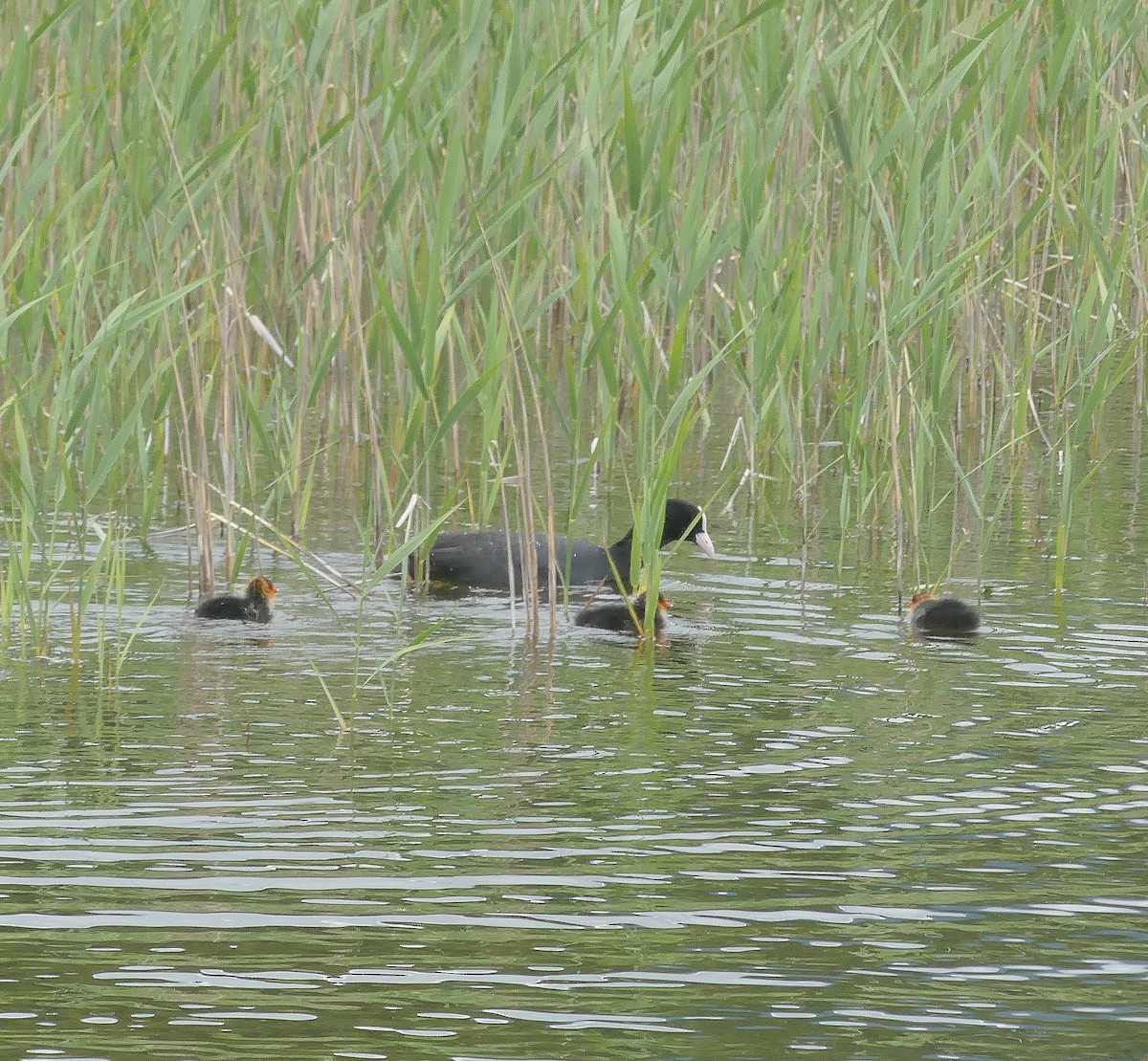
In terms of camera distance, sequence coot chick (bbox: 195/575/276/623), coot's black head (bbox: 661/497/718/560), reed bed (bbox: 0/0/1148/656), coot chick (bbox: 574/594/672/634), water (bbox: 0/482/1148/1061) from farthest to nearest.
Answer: coot's black head (bbox: 661/497/718/560)
coot chick (bbox: 574/594/672/634)
coot chick (bbox: 195/575/276/623)
reed bed (bbox: 0/0/1148/656)
water (bbox: 0/482/1148/1061)

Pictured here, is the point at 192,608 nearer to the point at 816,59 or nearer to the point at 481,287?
the point at 816,59

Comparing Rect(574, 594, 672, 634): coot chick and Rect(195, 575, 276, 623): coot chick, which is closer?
Rect(195, 575, 276, 623): coot chick

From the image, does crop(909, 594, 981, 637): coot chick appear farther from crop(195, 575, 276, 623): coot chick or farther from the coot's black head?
crop(195, 575, 276, 623): coot chick

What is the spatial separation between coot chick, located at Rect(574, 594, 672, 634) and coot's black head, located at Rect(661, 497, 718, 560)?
0.91 m

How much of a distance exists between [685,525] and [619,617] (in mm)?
1654

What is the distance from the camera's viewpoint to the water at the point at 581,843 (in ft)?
12.5

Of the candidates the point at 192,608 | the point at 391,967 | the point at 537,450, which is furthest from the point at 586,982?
the point at 537,450

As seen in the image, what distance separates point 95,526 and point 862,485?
2.50 meters

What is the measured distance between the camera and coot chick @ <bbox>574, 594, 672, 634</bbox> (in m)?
7.32

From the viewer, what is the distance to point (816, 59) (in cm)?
772

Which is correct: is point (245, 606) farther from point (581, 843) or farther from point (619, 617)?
point (581, 843)

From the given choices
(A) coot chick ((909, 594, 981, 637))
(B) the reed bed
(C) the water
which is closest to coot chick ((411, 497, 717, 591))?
(B) the reed bed

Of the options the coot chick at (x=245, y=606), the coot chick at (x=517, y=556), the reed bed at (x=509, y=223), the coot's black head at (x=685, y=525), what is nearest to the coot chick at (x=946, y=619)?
the reed bed at (x=509, y=223)

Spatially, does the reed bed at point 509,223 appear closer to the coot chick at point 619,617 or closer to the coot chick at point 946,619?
the coot chick at point 946,619
